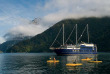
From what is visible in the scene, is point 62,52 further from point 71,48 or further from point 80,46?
point 80,46

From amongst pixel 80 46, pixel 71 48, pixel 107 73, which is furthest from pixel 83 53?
pixel 107 73

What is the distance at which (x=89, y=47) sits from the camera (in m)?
197

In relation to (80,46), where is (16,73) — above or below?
below

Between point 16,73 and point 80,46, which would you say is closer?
point 16,73

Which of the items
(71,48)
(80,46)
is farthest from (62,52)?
(80,46)

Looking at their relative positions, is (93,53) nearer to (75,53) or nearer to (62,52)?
(75,53)

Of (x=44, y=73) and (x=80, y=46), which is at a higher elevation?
(x=80, y=46)

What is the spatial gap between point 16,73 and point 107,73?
3285 cm

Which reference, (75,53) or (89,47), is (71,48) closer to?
(75,53)

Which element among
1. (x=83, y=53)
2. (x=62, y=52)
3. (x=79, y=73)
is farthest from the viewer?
(x=83, y=53)

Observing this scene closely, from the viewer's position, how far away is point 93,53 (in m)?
198

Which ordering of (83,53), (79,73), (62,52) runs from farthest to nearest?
(83,53)
(62,52)
(79,73)

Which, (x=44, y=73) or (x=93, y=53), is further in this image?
(x=93, y=53)

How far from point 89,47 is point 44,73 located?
147 metres
